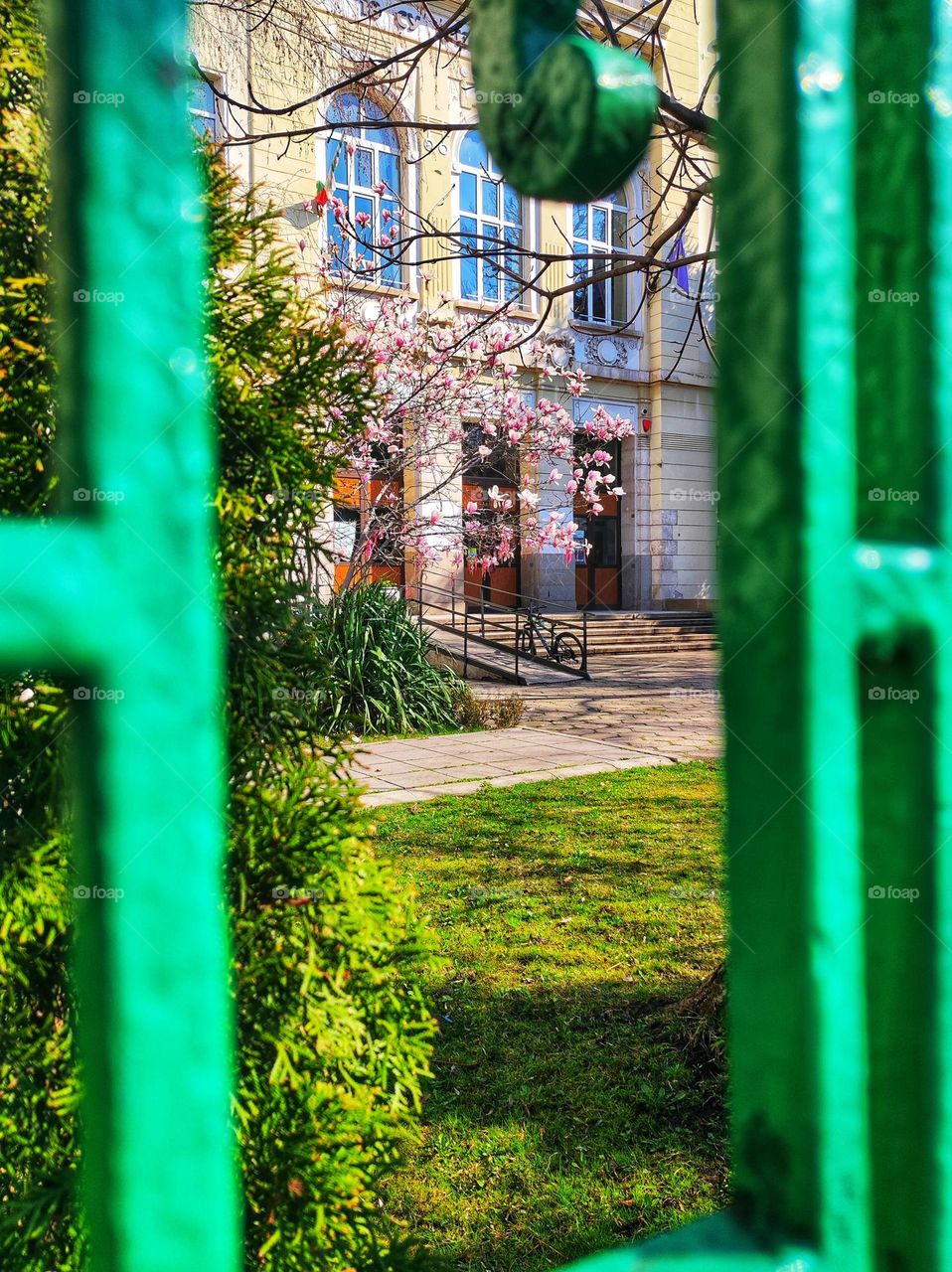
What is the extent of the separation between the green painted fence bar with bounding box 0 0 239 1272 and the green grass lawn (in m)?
1.25

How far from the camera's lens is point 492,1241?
6.30 ft

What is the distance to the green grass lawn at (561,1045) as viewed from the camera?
2.02 meters

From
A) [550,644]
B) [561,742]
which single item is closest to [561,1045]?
[561,742]

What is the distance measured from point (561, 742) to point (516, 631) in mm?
5105

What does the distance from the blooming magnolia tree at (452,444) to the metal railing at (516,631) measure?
788 mm

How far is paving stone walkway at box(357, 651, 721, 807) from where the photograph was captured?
6445 mm

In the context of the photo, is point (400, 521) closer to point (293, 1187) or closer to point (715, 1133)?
point (715, 1133)

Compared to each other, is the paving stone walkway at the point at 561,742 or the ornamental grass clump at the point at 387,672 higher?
the ornamental grass clump at the point at 387,672

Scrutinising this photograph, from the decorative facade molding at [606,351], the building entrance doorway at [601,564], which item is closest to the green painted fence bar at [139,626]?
the decorative facade molding at [606,351]

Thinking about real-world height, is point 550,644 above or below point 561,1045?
above

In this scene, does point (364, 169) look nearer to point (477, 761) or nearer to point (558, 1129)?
point (477, 761)

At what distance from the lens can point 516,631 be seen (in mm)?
13016

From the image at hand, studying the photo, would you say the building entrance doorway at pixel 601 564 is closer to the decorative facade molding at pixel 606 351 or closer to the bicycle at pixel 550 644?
the decorative facade molding at pixel 606 351

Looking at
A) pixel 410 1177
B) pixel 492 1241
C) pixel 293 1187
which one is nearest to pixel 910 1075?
pixel 293 1187
